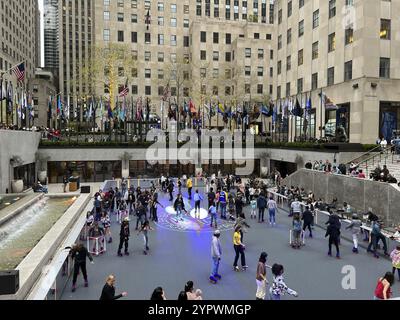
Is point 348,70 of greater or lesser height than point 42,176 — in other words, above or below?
above

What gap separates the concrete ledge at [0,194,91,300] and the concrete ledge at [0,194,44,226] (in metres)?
2.83

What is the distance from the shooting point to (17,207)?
21672 millimetres

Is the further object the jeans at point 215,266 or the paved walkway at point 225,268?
the jeans at point 215,266

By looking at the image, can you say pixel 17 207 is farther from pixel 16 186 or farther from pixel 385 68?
pixel 385 68

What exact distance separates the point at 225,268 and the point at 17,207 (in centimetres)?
1494

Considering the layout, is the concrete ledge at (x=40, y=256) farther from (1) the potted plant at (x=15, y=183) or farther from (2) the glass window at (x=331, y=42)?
(2) the glass window at (x=331, y=42)

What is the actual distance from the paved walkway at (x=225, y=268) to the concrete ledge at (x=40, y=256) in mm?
1188

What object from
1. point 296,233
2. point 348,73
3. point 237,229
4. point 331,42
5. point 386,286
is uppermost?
point 331,42

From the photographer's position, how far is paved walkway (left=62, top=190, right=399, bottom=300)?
1104 centimetres

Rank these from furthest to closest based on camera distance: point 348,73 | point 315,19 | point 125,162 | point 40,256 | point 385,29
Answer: point 125,162, point 315,19, point 348,73, point 385,29, point 40,256

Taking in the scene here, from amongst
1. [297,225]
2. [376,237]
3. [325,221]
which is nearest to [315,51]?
[325,221]

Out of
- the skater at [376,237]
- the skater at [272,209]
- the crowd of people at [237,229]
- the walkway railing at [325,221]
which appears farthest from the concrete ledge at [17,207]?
the skater at [376,237]

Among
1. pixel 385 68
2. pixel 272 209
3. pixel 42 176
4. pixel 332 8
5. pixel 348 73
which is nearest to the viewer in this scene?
pixel 272 209

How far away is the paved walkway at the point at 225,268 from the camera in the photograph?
11.0 m
